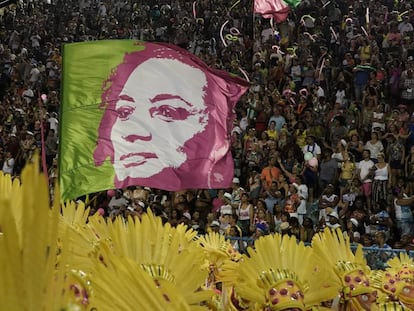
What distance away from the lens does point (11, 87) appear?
56.7 feet

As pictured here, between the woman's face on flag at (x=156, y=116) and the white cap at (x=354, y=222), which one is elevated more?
the woman's face on flag at (x=156, y=116)

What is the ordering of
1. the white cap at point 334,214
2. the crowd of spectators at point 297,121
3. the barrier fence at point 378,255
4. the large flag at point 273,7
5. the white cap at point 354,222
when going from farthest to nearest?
1. the large flag at point 273,7
2. the crowd of spectators at point 297,121
3. the white cap at point 334,214
4. the white cap at point 354,222
5. the barrier fence at point 378,255

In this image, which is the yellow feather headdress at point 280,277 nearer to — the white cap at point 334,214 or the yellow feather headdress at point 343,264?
the yellow feather headdress at point 343,264

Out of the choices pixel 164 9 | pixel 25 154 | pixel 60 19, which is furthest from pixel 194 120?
pixel 60 19

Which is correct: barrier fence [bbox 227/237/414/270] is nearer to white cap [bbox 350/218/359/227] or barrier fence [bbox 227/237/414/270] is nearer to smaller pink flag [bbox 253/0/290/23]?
white cap [bbox 350/218/359/227]

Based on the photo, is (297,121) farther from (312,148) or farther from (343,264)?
(343,264)

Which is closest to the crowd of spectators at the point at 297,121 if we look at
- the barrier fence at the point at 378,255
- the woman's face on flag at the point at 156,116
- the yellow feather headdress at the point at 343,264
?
the barrier fence at the point at 378,255

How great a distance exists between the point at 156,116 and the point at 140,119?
0.18 metres

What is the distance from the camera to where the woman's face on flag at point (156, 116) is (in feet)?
19.2

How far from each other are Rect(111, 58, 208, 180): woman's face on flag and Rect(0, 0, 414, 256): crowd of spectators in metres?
2.38

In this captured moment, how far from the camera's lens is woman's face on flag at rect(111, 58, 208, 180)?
5840 mm

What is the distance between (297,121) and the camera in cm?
1183

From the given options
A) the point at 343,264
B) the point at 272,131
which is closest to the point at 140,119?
the point at 343,264

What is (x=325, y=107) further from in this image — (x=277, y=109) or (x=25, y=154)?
(x=25, y=154)
